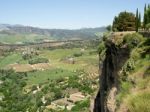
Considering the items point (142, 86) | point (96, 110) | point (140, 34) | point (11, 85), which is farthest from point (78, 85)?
point (142, 86)

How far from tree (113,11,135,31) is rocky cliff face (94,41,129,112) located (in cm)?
586

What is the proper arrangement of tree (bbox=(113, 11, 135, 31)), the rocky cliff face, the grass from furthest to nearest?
the grass, tree (bbox=(113, 11, 135, 31)), the rocky cliff face

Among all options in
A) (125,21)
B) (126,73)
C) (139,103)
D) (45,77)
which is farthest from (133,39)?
(45,77)

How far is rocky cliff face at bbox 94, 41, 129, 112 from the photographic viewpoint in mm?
31505

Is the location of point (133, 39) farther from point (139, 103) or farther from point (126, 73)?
point (139, 103)

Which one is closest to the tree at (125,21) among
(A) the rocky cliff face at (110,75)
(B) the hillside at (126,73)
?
(B) the hillside at (126,73)

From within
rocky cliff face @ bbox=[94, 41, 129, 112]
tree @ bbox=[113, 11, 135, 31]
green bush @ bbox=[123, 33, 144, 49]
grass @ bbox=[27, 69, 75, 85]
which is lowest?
grass @ bbox=[27, 69, 75, 85]

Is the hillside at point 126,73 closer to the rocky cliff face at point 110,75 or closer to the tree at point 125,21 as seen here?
the rocky cliff face at point 110,75

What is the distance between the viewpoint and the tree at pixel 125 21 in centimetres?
4429

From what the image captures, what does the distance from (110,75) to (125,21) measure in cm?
1072

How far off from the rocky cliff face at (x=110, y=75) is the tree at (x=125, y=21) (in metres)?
5.86

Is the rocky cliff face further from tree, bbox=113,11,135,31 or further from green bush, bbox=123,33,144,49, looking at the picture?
tree, bbox=113,11,135,31

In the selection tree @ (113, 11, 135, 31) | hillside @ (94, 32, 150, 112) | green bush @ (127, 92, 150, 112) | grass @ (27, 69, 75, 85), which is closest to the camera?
green bush @ (127, 92, 150, 112)

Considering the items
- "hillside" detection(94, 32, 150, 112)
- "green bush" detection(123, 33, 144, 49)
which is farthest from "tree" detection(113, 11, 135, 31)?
"green bush" detection(123, 33, 144, 49)
